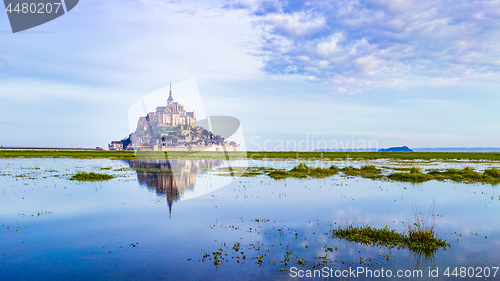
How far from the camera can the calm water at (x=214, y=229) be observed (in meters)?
10.6

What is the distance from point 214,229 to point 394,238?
905 cm

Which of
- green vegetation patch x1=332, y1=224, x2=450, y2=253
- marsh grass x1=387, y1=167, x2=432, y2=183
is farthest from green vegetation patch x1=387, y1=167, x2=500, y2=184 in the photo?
green vegetation patch x1=332, y1=224, x2=450, y2=253

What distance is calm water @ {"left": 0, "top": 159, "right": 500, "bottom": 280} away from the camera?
34.9ft

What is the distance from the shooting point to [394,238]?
540 inches

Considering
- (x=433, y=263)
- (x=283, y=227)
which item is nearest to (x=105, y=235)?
(x=283, y=227)

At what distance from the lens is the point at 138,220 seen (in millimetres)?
16953

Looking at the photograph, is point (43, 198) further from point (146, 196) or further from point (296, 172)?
point (296, 172)

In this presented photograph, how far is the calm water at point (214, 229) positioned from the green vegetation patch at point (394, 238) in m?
0.59

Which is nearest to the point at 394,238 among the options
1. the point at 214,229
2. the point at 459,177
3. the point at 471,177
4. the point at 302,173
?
the point at 214,229

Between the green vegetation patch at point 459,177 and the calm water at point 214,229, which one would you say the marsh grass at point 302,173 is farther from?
the calm water at point 214,229

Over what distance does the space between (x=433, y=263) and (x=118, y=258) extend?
40.7ft

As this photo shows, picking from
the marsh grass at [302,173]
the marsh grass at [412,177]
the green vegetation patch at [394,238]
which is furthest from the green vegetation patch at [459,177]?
the green vegetation patch at [394,238]

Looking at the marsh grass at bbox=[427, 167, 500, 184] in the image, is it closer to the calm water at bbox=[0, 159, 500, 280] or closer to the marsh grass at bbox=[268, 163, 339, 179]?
the calm water at bbox=[0, 159, 500, 280]

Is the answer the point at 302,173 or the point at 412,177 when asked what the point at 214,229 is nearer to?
the point at 302,173
